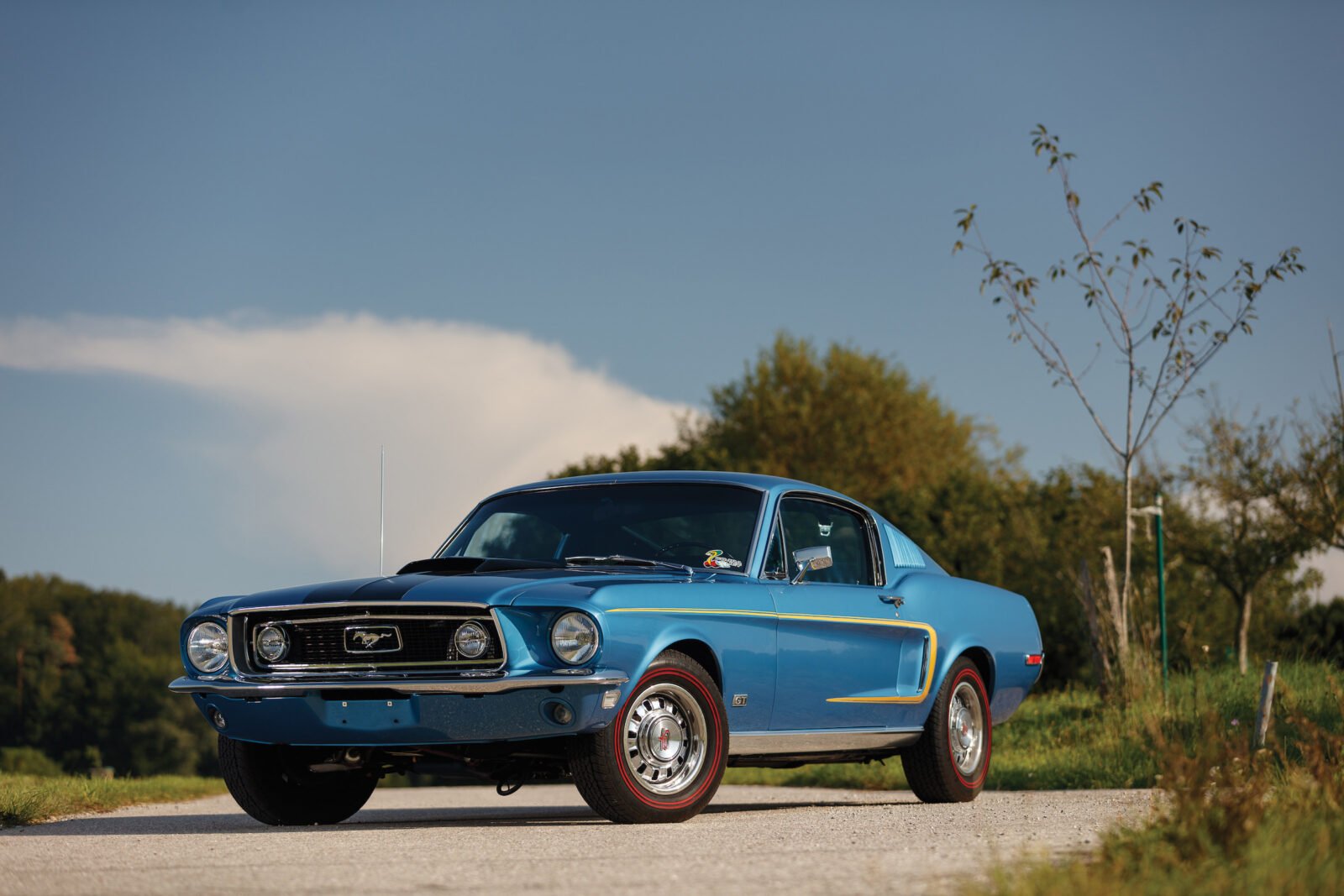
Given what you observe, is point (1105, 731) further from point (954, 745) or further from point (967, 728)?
point (954, 745)

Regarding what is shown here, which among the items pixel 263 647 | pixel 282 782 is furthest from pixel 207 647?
pixel 282 782

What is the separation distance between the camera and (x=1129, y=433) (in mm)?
16734

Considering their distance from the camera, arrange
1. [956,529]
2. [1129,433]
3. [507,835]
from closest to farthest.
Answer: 1. [507,835]
2. [1129,433]
3. [956,529]

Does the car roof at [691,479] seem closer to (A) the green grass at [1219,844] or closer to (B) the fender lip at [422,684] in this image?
(B) the fender lip at [422,684]

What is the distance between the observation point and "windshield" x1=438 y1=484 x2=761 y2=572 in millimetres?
8289

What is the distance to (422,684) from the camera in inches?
274

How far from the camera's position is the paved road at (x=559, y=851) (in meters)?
5.21

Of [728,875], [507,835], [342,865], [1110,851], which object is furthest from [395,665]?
[1110,851]

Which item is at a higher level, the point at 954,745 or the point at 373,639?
the point at 373,639

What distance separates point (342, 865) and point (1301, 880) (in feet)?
10.6

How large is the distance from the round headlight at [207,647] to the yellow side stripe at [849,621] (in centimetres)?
204

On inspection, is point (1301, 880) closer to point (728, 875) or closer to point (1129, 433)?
point (728, 875)

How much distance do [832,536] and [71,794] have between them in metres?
5.39

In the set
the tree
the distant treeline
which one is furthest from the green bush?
the tree
